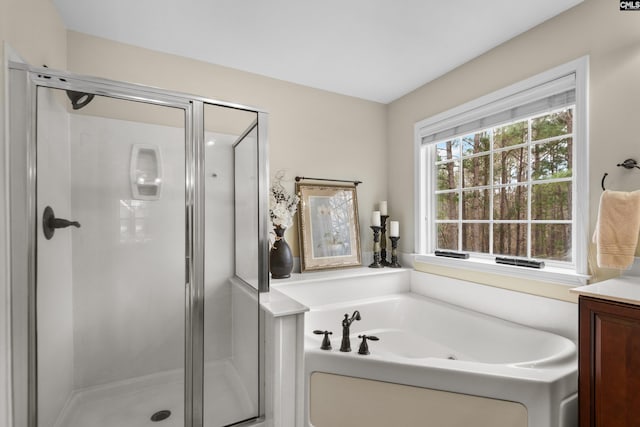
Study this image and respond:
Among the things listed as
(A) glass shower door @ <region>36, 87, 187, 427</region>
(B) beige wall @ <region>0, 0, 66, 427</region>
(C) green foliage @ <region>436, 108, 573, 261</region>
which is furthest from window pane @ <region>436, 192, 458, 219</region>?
(B) beige wall @ <region>0, 0, 66, 427</region>

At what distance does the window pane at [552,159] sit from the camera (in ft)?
6.13

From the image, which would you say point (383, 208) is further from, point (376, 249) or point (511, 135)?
point (511, 135)

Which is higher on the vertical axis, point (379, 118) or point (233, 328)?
point (379, 118)

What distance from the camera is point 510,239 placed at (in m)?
2.17

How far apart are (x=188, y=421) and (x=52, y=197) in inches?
49.7

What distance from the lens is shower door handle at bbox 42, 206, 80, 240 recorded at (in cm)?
129

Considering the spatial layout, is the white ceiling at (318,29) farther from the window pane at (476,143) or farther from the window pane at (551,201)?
the window pane at (551,201)

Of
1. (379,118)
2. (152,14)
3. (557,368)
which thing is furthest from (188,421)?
(379,118)

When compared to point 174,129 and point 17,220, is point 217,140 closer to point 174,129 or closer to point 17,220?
point 174,129

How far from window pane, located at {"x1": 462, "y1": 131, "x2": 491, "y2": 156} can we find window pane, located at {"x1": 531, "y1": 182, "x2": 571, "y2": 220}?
0.51 meters

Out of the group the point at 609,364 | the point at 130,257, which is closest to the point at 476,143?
the point at 609,364

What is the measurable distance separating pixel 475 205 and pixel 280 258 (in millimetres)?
1655

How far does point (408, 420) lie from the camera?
1.36m

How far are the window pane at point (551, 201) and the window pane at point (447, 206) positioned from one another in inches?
24.5
